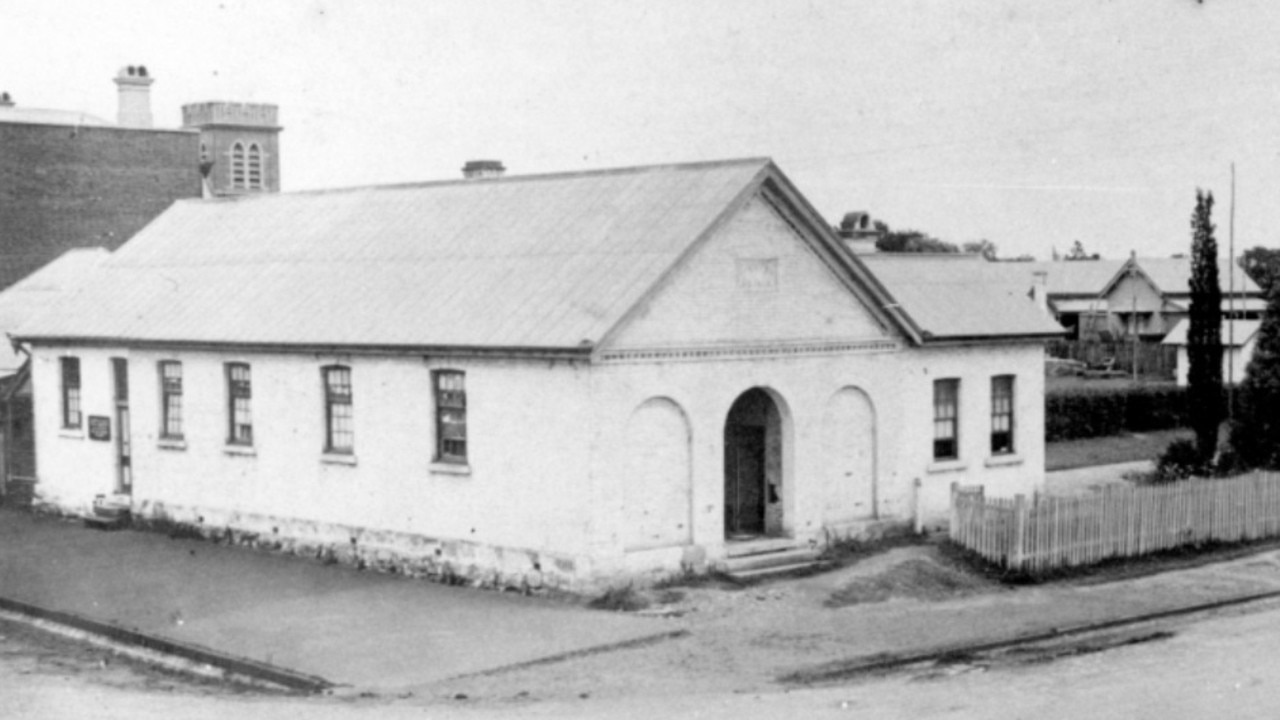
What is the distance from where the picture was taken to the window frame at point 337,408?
2769 centimetres

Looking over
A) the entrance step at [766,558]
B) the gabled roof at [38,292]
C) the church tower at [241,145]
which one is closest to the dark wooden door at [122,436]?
the gabled roof at [38,292]

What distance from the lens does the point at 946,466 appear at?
1184 inches

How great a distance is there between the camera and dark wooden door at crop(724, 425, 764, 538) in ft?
88.6

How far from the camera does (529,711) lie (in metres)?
16.4

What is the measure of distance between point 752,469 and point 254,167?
4186 centimetres

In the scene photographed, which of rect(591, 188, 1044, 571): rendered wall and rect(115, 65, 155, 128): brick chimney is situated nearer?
rect(591, 188, 1044, 571): rendered wall

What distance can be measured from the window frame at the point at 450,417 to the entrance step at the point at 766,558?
476 centimetres

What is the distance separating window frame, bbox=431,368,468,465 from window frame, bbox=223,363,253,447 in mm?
5548

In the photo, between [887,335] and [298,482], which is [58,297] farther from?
[887,335]

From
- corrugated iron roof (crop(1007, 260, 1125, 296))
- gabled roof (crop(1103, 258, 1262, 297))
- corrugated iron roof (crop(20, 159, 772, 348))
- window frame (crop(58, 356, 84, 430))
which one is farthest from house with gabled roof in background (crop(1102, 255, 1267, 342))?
window frame (crop(58, 356, 84, 430))

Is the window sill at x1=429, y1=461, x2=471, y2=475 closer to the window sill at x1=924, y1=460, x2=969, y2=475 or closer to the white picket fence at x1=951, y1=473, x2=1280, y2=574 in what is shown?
the white picket fence at x1=951, y1=473, x2=1280, y2=574

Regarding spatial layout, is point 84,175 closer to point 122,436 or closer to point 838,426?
point 122,436

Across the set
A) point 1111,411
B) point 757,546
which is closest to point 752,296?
point 757,546

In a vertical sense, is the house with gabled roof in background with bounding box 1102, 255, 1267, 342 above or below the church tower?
below
